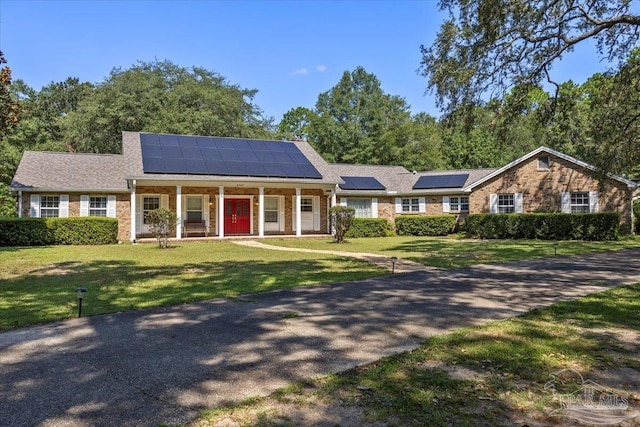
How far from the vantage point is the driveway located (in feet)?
9.96

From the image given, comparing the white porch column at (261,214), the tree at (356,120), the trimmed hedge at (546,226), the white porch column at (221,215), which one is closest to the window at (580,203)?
the trimmed hedge at (546,226)

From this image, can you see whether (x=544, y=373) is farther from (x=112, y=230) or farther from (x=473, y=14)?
(x=112, y=230)

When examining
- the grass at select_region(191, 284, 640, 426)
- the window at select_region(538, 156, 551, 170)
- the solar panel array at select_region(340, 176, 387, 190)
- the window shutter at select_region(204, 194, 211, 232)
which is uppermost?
the window at select_region(538, 156, 551, 170)

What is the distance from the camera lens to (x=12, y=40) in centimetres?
1590

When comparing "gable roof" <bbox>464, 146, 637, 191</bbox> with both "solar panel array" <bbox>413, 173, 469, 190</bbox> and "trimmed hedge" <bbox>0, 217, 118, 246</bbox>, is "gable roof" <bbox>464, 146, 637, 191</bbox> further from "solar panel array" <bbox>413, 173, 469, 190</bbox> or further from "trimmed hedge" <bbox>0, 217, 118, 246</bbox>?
"trimmed hedge" <bbox>0, 217, 118, 246</bbox>

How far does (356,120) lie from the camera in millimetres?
40906

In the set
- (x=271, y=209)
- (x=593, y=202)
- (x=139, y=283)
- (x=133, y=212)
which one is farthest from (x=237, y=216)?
(x=593, y=202)

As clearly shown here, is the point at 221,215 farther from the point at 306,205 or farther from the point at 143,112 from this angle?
the point at 143,112

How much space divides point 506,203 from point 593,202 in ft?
13.6

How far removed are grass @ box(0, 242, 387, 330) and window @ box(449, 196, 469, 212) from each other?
573 inches

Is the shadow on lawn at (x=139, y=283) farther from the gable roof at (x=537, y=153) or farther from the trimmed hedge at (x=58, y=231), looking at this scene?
the gable roof at (x=537, y=153)

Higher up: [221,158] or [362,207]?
[221,158]

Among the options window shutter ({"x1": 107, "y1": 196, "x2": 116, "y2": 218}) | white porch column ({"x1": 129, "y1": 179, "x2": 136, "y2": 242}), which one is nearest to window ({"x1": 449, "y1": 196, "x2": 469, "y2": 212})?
white porch column ({"x1": 129, "y1": 179, "x2": 136, "y2": 242})

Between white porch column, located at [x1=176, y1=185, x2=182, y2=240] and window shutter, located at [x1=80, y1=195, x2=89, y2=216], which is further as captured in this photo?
window shutter, located at [x1=80, y1=195, x2=89, y2=216]
